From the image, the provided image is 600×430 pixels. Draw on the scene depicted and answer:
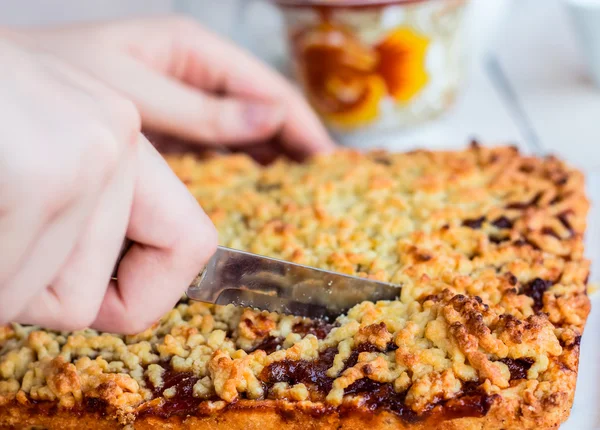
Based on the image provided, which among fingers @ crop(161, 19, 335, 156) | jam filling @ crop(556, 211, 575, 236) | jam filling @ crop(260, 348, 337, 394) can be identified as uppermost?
fingers @ crop(161, 19, 335, 156)

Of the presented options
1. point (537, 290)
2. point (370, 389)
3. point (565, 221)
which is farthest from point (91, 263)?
point (565, 221)

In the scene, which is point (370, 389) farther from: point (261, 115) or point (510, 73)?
point (510, 73)

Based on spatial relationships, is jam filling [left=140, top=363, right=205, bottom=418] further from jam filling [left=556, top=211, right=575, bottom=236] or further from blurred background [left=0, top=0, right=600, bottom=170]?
blurred background [left=0, top=0, right=600, bottom=170]

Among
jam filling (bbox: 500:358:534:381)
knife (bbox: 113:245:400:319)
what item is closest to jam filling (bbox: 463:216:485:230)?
knife (bbox: 113:245:400:319)

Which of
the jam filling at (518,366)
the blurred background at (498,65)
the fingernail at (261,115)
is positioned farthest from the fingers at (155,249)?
the blurred background at (498,65)

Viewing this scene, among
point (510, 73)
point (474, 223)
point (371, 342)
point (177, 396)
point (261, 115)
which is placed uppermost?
point (510, 73)

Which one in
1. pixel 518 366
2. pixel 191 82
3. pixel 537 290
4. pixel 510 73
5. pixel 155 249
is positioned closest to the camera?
pixel 155 249
